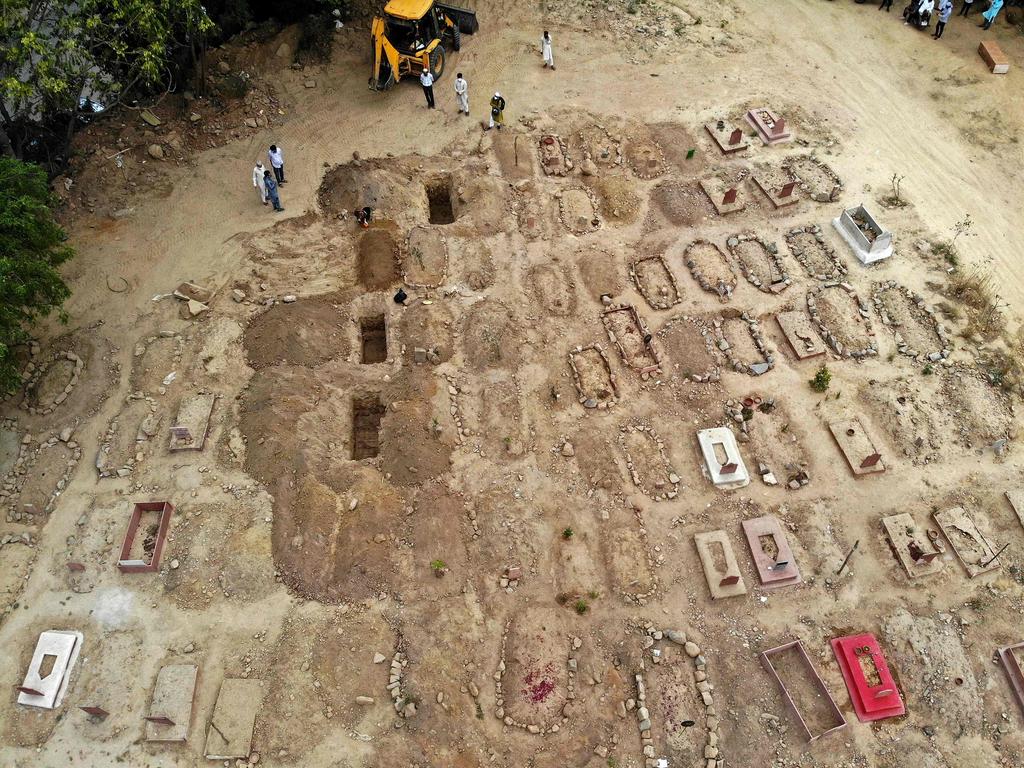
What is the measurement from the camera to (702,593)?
13.7 m

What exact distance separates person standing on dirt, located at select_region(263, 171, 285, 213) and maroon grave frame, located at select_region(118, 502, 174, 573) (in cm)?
1006

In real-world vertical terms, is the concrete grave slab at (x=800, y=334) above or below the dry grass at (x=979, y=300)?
below

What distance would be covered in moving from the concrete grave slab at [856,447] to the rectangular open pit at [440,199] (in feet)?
42.8

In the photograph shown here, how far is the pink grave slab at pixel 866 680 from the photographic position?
12273 millimetres

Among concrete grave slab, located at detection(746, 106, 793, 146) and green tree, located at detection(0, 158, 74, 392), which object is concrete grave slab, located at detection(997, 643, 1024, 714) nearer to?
concrete grave slab, located at detection(746, 106, 793, 146)

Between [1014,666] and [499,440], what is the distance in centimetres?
1134

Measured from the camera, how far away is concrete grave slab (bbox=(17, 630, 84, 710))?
12.4 metres

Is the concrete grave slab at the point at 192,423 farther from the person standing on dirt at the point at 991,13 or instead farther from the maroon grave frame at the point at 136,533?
the person standing on dirt at the point at 991,13

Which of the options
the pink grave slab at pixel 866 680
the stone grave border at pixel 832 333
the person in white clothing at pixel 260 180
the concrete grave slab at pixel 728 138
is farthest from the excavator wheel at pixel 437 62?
the pink grave slab at pixel 866 680

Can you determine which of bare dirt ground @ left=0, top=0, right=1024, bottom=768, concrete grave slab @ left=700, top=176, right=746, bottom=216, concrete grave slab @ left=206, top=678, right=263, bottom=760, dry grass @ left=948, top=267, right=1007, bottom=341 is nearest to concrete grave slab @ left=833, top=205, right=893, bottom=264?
bare dirt ground @ left=0, top=0, right=1024, bottom=768

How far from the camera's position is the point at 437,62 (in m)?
24.4

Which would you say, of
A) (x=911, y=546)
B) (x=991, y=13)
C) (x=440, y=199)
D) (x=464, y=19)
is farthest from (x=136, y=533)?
(x=991, y=13)

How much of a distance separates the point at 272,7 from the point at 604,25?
13186 mm

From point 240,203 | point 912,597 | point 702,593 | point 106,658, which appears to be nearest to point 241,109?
point 240,203
